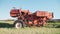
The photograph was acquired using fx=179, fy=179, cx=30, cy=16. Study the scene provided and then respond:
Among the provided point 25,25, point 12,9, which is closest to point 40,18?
point 25,25

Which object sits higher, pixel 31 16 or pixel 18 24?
pixel 31 16

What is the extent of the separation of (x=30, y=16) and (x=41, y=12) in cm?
113

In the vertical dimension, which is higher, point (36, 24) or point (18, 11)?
point (18, 11)

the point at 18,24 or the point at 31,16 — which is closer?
the point at 18,24

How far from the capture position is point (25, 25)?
16766mm

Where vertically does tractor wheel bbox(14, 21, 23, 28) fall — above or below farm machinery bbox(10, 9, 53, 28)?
below

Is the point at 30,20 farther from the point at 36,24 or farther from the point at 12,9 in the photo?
the point at 12,9

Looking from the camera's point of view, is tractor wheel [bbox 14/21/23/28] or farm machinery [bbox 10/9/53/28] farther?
farm machinery [bbox 10/9/53/28]

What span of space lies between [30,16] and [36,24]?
0.98 m

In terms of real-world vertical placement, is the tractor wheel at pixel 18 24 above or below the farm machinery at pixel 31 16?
below

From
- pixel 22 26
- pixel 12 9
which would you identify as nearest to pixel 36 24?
pixel 22 26

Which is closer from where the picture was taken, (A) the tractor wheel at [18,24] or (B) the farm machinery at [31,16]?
(A) the tractor wheel at [18,24]

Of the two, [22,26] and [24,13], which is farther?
[24,13]

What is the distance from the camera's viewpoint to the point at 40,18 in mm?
17141
